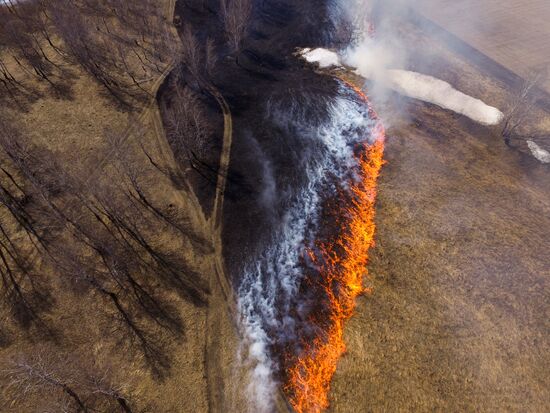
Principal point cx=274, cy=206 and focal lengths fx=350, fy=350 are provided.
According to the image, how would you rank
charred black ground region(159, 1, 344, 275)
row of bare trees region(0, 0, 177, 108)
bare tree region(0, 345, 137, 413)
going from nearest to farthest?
bare tree region(0, 345, 137, 413)
charred black ground region(159, 1, 344, 275)
row of bare trees region(0, 0, 177, 108)

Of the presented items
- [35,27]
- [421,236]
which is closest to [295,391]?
[421,236]

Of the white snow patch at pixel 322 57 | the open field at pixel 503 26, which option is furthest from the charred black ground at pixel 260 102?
the open field at pixel 503 26

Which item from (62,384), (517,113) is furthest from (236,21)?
(62,384)

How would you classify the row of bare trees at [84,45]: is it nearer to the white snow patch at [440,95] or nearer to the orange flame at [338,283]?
the orange flame at [338,283]

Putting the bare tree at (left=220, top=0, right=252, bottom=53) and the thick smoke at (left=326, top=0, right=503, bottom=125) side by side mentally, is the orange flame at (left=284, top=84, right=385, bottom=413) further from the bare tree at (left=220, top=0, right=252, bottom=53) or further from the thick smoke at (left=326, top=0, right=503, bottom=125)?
the bare tree at (left=220, top=0, right=252, bottom=53)

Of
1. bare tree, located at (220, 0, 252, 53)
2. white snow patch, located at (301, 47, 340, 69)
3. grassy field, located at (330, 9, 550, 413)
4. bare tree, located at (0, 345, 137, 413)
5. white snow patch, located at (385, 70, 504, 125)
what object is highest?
bare tree, located at (220, 0, 252, 53)

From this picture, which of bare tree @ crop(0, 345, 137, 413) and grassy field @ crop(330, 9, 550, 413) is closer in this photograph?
bare tree @ crop(0, 345, 137, 413)

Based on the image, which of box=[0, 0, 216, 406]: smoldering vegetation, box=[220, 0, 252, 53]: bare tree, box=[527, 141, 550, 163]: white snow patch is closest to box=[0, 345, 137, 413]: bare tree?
box=[0, 0, 216, 406]: smoldering vegetation

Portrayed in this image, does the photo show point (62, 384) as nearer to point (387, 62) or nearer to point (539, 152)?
point (539, 152)
